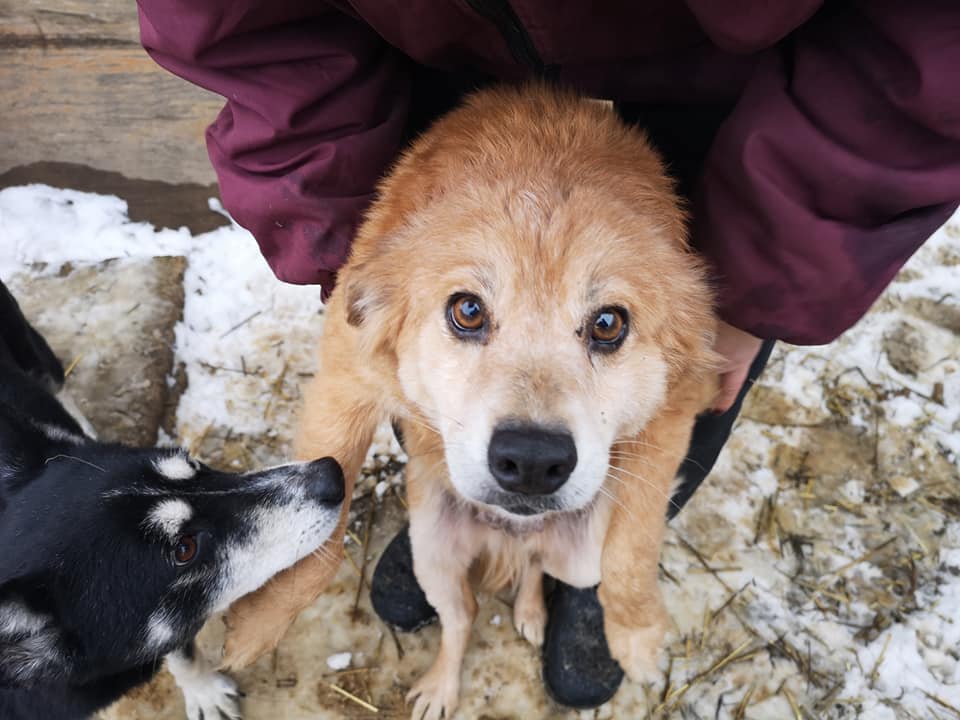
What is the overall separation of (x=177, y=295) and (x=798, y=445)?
2.93 metres

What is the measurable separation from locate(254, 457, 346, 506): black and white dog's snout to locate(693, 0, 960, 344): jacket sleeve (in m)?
1.16

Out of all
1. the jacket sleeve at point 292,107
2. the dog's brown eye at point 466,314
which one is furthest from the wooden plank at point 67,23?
the dog's brown eye at point 466,314

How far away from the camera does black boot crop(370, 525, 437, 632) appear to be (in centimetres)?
248

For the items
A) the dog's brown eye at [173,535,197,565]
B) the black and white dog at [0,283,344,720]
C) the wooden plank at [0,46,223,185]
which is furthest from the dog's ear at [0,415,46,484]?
the wooden plank at [0,46,223,185]

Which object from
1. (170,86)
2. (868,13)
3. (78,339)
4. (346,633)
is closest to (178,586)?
(346,633)

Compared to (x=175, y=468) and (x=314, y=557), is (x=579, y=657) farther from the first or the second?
(x=175, y=468)

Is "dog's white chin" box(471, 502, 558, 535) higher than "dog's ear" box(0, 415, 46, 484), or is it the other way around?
"dog's ear" box(0, 415, 46, 484)

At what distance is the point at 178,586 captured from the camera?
72.1 inches

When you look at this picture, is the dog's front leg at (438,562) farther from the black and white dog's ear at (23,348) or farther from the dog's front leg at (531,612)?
the black and white dog's ear at (23,348)

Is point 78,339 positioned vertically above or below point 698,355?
below

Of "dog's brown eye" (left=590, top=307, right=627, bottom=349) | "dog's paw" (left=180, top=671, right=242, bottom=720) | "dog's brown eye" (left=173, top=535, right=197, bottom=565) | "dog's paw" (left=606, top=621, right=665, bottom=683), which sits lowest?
"dog's paw" (left=180, top=671, right=242, bottom=720)

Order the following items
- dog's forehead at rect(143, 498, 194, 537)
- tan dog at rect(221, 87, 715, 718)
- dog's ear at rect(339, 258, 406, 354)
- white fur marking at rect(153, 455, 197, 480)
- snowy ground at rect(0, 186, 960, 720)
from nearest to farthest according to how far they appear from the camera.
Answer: tan dog at rect(221, 87, 715, 718)
dog's ear at rect(339, 258, 406, 354)
dog's forehead at rect(143, 498, 194, 537)
white fur marking at rect(153, 455, 197, 480)
snowy ground at rect(0, 186, 960, 720)

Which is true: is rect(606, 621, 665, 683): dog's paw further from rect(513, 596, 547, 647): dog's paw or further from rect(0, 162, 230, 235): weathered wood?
rect(0, 162, 230, 235): weathered wood

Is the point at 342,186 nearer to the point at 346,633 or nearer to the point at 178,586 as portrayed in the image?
the point at 178,586
